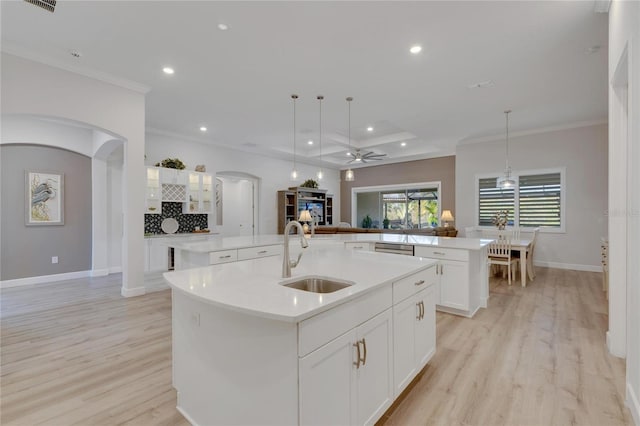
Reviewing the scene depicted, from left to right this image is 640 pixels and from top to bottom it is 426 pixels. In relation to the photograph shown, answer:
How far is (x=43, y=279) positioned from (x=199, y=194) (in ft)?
10.1

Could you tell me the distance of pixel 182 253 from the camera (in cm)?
361

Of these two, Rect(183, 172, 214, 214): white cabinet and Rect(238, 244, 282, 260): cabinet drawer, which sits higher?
Rect(183, 172, 214, 214): white cabinet

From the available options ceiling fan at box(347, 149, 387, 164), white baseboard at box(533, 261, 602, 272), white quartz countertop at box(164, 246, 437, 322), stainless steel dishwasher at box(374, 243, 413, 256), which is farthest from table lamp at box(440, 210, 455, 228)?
white quartz countertop at box(164, 246, 437, 322)

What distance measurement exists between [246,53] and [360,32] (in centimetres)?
132

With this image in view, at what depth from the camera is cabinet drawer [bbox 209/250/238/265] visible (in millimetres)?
3215

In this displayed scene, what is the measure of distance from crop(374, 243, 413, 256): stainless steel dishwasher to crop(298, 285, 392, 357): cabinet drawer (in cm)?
223

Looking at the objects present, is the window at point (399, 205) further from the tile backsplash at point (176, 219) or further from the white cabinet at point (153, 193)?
the white cabinet at point (153, 193)

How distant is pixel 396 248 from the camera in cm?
392

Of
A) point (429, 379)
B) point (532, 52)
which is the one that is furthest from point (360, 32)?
point (429, 379)

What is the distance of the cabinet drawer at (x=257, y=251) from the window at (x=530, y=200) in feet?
18.6

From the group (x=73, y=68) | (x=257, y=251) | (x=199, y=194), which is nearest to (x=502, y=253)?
(x=257, y=251)

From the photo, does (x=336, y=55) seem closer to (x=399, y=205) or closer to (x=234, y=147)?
(x=234, y=147)

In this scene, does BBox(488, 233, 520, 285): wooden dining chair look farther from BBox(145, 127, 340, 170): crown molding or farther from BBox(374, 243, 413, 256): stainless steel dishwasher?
BBox(145, 127, 340, 170): crown molding

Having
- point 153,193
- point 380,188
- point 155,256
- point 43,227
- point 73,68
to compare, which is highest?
point 73,68
